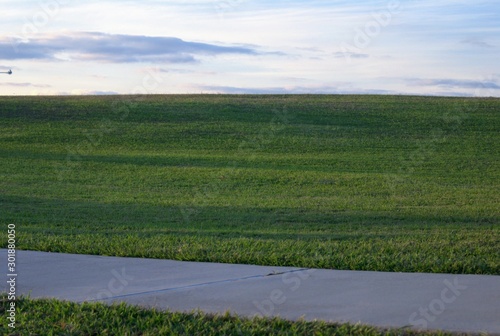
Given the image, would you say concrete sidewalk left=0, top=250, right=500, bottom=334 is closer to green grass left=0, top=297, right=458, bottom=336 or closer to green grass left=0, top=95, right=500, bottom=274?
green grass left=0, top=297, right=458, bottom=336

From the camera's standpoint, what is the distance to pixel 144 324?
16.9 ft

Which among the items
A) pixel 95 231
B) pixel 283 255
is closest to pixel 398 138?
pixel 95 231

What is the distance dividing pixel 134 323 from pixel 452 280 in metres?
2.84

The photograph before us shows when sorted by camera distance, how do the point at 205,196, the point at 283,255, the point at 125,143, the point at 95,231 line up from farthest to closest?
1. the point at 125,143
2. the point at 205,196
3. the point at 95,231
4. the point at 283,255

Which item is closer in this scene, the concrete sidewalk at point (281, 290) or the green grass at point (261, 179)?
the concrete sidewalk at point (281, 290)

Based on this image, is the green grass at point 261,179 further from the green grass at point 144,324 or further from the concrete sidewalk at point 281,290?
the green grass at point 144,324

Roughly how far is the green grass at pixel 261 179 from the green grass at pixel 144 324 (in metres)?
2.25

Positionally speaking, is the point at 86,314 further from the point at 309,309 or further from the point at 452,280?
the point at 452,280

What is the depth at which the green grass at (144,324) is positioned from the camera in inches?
195

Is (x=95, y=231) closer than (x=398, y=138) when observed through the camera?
Yes

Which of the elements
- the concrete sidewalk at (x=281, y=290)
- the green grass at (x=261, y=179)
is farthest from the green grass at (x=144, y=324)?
the green grass at (x=261, y=179)

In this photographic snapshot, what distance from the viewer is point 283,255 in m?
7.71

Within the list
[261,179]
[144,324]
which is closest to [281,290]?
[144,324]

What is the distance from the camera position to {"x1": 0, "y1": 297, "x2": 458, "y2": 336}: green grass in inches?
195
